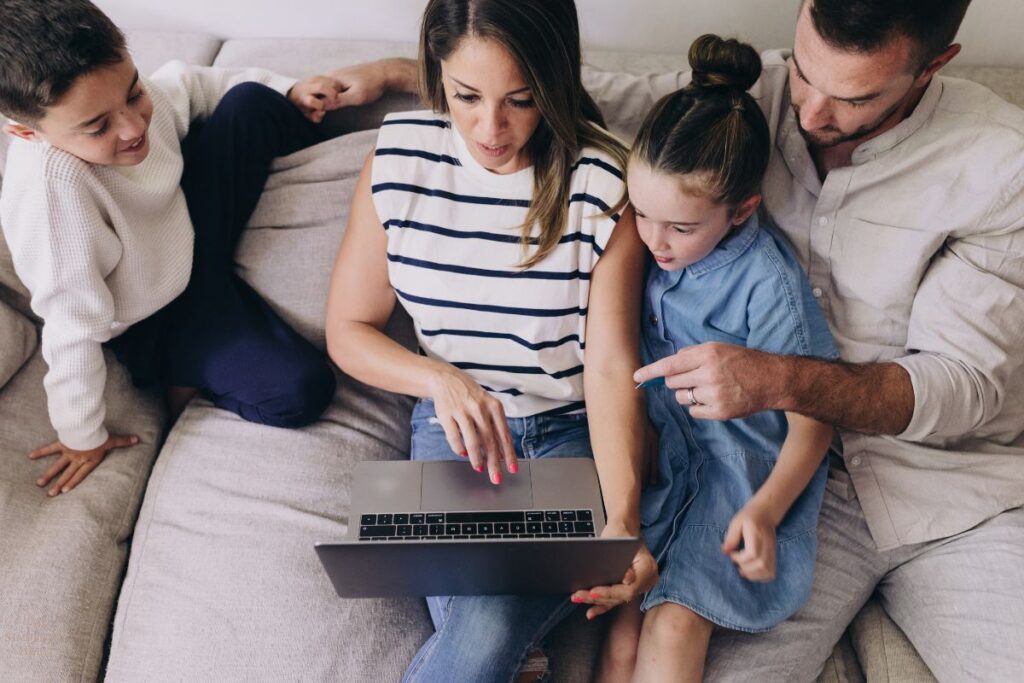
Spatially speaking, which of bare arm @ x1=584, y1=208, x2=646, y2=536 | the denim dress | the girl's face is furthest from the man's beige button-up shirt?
bare arm @ x1=584, y1=208, x2=646, y2=536

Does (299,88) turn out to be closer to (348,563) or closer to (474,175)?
(474,175)

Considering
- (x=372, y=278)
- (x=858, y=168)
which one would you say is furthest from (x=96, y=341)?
(x=858, y=168)

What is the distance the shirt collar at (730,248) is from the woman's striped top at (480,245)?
167 mm

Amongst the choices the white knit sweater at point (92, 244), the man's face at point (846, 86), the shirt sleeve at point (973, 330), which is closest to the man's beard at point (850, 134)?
the man's face at point (846, 86)

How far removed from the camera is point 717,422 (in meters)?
1.33

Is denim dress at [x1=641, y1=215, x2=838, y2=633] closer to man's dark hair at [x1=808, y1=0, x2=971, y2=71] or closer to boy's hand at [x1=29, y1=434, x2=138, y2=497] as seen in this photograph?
man's dark hair at [x1=808, y1=0, x2=971, y2=71]

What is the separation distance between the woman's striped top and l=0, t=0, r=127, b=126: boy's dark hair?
47 centimetres

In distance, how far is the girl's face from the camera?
3.83ft

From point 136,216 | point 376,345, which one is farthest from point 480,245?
point 136,216

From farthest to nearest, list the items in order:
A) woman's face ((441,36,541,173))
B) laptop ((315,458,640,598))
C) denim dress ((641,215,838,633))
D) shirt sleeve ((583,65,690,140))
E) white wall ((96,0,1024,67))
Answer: white wall ((96,0,1024,67)), shirt sleeve ((583,65,690,140)), denim dress ((641,215,838,633)), woman's face ((441,36,541,173)), laptop ((315,458,640,598))

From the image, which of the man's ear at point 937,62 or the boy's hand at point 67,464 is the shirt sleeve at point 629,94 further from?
the boy's hand at point 67,464

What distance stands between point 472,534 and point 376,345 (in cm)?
44

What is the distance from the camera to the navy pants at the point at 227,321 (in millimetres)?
1450

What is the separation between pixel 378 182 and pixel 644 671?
0.90 m
